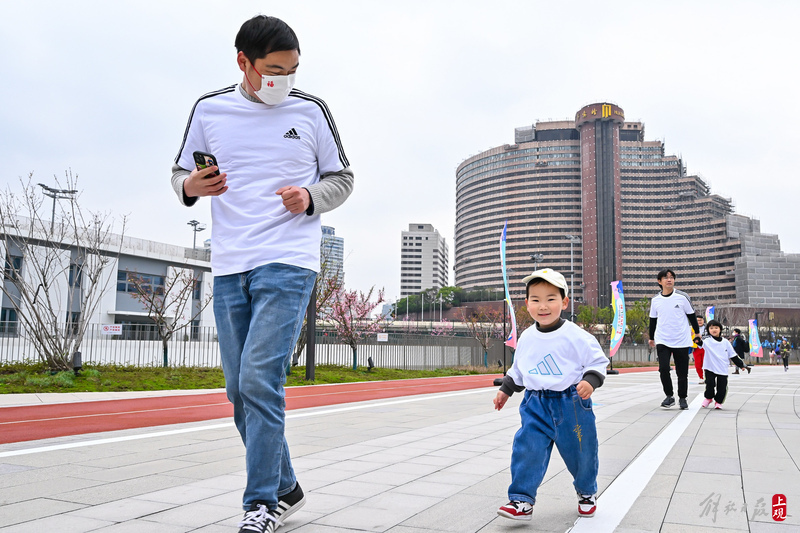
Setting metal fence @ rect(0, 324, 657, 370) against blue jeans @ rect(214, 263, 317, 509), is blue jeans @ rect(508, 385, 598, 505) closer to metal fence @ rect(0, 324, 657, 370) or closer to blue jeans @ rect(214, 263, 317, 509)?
blue jeans @ rect(214, 263, 317, 509)

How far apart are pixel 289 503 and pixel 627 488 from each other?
6.89 ft

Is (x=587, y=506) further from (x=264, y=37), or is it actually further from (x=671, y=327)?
(x=671, y=327)

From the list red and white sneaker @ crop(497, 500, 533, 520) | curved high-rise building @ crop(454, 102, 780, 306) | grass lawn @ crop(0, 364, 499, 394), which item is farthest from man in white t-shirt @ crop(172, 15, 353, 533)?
curved high-rise building @ crop(454, 102, 780, 306)

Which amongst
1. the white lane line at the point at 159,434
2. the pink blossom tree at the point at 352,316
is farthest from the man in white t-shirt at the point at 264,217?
the pink blossom tree at the point at 352,316

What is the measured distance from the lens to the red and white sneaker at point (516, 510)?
2912 millimetres

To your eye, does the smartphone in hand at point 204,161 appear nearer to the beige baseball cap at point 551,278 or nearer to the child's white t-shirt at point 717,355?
the beige baseball cap at point 551,278

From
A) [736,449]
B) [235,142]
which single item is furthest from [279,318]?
[736,449]

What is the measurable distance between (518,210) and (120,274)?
11882cm

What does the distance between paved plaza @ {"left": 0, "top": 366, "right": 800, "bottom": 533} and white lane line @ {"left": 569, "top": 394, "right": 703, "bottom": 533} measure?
12 mm

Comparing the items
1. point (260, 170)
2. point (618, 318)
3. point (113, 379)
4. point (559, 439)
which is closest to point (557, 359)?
point (559, 439)

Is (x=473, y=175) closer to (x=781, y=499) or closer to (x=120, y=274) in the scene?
(x=120, y=274)

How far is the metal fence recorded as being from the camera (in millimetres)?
19203

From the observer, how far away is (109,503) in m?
3.29

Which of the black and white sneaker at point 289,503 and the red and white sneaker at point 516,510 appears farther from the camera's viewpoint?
the red and white sneaker at point 516,510
